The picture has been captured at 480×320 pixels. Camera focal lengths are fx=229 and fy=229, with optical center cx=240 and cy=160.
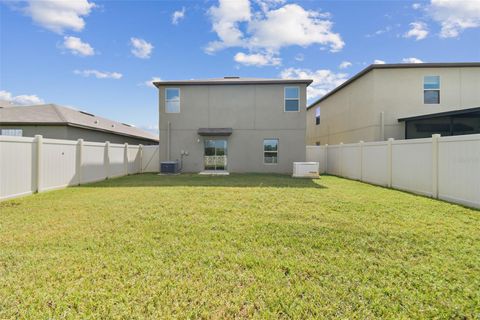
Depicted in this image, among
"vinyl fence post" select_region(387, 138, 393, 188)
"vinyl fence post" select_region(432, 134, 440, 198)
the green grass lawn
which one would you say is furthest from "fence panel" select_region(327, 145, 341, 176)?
the green grass lawn

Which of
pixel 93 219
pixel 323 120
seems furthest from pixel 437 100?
pixel 93 219

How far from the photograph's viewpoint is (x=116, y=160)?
13.3m

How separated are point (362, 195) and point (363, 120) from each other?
374 inches

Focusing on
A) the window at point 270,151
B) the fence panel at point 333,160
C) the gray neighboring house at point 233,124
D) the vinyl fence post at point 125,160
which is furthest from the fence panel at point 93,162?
the fence panel at point 333,160

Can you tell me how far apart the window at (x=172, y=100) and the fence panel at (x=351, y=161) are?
1098cm

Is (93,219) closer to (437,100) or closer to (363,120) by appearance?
(363,120)

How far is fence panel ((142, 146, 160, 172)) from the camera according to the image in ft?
55.3

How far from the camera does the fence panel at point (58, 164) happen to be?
829 centimetres

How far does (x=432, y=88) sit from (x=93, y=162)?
65.0ft

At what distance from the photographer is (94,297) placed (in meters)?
2.48

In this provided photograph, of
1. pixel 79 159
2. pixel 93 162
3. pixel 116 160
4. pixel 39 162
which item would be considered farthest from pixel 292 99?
pixel 39 162

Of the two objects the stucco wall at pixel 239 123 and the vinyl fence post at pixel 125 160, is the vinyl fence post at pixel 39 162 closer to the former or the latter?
the vinyl fence post at pixel 125 160

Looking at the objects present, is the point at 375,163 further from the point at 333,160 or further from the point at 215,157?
the point at 215,157

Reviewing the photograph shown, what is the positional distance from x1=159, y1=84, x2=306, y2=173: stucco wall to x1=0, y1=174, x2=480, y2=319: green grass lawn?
9.21 meters
